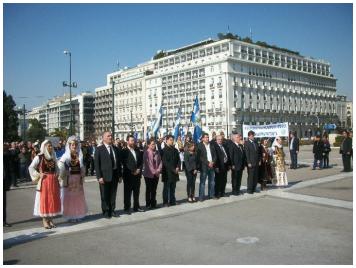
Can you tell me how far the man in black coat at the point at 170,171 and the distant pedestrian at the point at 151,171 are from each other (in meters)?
0.31

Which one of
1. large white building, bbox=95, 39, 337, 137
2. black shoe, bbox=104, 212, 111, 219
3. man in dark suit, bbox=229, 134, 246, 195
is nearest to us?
black shoe, bbox=104, 212, 111, 219

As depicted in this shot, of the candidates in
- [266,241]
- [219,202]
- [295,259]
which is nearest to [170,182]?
[219,202]

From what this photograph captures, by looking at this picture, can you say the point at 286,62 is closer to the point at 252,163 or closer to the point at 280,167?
the point at 280,167

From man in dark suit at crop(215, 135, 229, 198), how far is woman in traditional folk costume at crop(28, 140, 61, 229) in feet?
16.6

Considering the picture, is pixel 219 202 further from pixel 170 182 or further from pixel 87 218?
pixel 87 218

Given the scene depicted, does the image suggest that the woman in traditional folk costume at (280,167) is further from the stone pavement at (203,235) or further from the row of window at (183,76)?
the row of window at (183,76)

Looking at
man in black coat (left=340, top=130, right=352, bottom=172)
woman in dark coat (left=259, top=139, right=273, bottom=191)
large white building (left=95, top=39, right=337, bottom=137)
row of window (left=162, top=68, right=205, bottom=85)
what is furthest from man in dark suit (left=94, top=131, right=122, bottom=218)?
row of window (left=162, top=68, right=205, bottom=85)

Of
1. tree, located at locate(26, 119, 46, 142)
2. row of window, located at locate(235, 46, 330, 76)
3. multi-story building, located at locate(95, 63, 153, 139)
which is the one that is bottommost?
tree, located at locate(26, 119, 46, 142)

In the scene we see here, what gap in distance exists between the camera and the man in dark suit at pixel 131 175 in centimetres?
1010

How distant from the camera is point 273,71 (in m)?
114

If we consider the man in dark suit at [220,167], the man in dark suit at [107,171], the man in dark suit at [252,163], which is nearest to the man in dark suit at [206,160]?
the man in dark suit at [220,167]

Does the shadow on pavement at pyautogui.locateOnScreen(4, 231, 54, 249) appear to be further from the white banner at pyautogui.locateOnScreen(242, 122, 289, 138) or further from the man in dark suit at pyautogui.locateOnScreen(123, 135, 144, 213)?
the white banner at pyautogui.locateOnScreen(242, 122, 289, 138)

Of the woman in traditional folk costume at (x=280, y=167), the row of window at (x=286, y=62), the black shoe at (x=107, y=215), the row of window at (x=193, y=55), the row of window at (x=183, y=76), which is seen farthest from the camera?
the row of window at (x=286, y=62)

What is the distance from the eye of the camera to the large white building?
10262 cm
